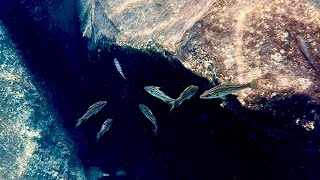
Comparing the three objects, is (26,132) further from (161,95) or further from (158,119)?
(161,95)

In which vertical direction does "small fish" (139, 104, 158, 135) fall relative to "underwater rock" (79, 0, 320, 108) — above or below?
below

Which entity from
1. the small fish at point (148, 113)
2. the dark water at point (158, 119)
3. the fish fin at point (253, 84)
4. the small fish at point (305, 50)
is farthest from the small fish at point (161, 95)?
the small fish at point (305, 50)

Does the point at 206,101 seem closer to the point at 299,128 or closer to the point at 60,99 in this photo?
the point at 299,128

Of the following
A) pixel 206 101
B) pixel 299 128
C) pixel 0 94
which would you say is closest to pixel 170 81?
pixel 206 101

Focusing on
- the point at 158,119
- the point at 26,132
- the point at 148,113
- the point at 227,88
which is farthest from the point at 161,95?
the point at 26,132

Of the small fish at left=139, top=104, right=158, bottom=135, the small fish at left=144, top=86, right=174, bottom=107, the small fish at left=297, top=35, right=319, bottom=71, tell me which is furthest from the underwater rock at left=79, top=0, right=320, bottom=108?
the small fish at left=139, top=104, right=158, bottom=135

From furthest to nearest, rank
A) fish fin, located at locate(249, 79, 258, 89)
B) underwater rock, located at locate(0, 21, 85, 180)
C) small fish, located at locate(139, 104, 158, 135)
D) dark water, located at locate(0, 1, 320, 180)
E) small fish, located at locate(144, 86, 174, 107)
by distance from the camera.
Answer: underwater rock, located at locate(0, 21, 85, 180)
small fish, located at locate(139, 104, 158, 135)
small fish, located at locate(144, 86, 174, 107)
dark water, located at locate(0, 1, 320, 180)
fish fin, located at locate(249, 79, 258, 89)

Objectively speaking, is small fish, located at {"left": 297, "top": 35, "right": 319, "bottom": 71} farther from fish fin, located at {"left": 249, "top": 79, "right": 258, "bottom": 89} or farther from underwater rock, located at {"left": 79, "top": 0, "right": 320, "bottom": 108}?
fish fin, located at {"left": 249, "top": 79, "right": 258, "bottom": 89}
